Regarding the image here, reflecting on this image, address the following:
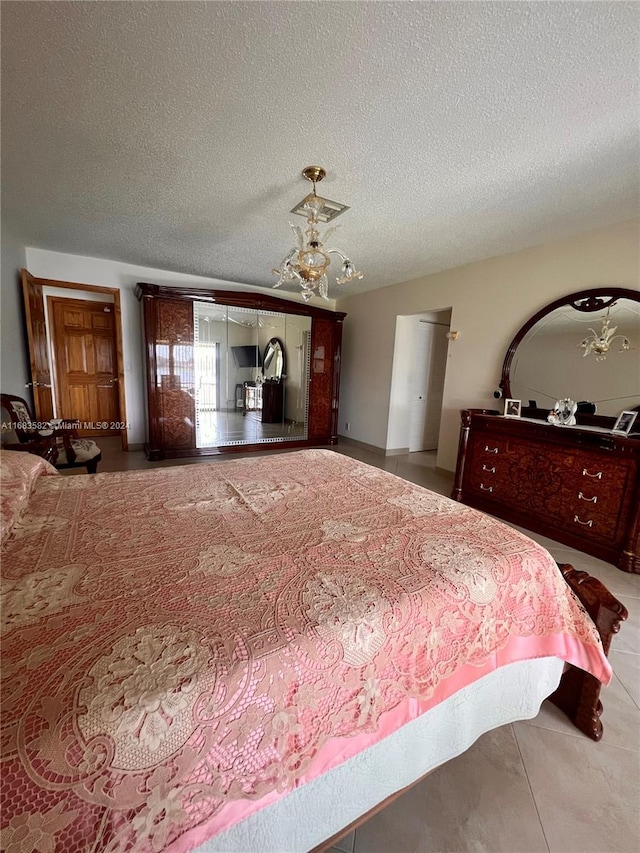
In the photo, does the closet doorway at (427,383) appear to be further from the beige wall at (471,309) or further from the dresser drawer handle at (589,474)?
the dresser drawer handle at (589,474)

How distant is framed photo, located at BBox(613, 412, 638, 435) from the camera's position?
8.39 feet

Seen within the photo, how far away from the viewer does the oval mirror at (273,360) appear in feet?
16.6

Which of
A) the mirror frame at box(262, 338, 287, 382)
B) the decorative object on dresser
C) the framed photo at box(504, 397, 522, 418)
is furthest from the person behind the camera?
the mirror frame at box(262, 338, 287, 382)

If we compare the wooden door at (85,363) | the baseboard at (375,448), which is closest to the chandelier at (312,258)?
the baseboard at (375,448)

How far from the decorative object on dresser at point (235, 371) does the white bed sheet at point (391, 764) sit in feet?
13.8

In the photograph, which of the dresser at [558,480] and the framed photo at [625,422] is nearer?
the dresser at [558,480]

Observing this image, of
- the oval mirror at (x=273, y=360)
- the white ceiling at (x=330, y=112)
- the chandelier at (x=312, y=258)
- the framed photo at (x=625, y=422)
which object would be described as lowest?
the framed photo at (x=625, y=422)

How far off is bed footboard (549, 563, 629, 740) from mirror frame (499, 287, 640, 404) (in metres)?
2.48

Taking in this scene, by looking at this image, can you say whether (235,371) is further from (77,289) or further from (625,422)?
(625,422)

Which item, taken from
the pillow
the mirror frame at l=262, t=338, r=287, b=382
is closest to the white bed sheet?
the pillow

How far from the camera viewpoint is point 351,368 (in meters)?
5.83

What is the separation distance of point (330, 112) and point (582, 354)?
2729mm

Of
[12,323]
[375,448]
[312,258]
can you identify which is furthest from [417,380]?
[12,323]

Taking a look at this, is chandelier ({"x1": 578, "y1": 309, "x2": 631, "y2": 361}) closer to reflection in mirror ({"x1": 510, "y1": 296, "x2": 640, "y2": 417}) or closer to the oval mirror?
reflection in mirror ({"x1": 510, "y1": 296, "x2": 640, "y2": 417})
